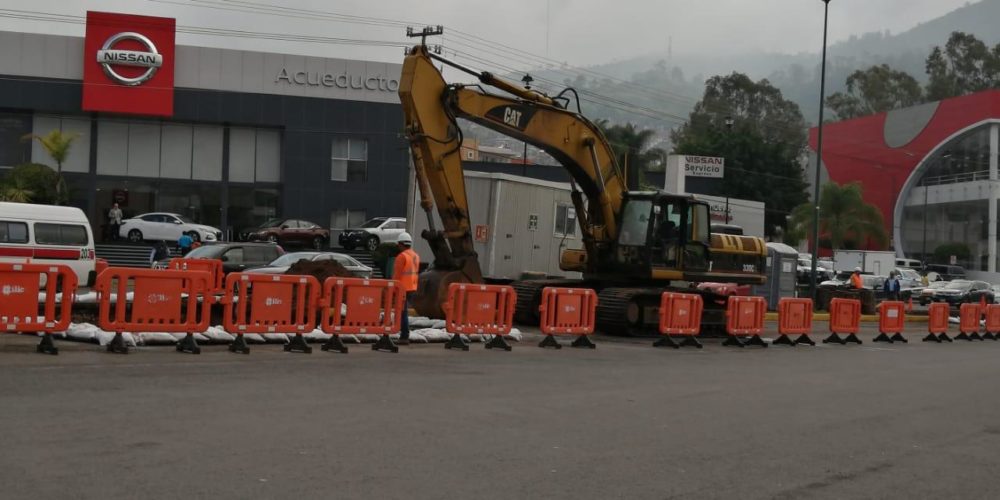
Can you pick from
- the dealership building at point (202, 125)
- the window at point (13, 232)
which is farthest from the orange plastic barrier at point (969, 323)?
the dealership building at point (202, 125)

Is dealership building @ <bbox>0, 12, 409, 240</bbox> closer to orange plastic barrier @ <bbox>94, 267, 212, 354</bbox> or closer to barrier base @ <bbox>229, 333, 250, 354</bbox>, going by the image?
orange plastic barrier @ <bbox>94, 267, 212, 354</bbox>

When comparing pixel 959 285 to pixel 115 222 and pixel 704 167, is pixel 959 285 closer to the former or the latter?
pixel 704 167

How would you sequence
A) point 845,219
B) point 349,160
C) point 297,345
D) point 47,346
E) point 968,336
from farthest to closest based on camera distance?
point 845,219 < point 349,160 < point 968,336 < point 297,345 < point 47,346

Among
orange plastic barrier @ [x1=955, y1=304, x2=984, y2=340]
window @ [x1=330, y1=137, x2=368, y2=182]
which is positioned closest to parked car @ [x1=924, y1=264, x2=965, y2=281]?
window @ [x1=330, y1=137, x2=368, y2=182]

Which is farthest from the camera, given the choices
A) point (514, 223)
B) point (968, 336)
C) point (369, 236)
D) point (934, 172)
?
point (934, 172)

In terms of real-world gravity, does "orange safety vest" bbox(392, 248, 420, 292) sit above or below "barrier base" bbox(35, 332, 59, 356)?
above

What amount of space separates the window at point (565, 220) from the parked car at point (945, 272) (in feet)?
151

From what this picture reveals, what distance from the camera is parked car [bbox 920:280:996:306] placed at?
51688mm

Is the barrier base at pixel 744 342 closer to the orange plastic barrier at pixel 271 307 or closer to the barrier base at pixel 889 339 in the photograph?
the barrier base at pixel 889 339

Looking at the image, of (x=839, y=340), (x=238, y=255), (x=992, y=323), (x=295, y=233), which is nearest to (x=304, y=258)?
(x=238, y=255)

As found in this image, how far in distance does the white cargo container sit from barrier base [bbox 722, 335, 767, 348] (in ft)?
18.4

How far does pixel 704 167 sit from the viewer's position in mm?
72000

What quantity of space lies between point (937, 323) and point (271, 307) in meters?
21.7

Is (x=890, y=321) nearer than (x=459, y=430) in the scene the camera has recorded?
No
